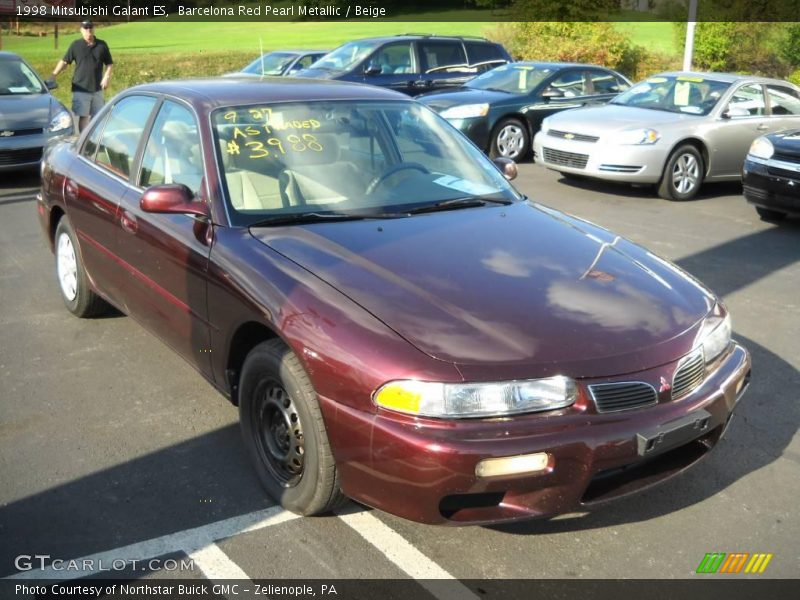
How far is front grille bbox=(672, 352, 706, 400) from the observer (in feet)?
11.0

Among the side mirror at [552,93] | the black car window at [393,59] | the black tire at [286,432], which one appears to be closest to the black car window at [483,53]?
the black car window at [393,59]

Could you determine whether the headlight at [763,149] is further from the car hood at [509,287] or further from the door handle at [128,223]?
the door handle at [128,223]

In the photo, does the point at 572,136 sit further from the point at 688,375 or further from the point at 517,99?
the point at 688,375

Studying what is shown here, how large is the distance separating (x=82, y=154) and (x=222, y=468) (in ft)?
8.56

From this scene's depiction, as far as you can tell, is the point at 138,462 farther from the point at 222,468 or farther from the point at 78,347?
the point at 78,347

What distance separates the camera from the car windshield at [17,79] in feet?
38.3

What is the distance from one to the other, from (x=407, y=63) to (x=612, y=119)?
580 centimetres

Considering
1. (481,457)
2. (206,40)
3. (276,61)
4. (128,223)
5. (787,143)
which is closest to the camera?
(481,457)

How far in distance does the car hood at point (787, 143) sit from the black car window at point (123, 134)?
20.5 ft

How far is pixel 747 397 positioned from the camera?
482cm

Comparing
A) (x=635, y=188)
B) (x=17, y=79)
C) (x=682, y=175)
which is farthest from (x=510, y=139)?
(x=17, y=79)

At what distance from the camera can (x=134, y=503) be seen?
372 centimetres

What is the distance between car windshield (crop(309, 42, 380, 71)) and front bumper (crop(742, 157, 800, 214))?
7.97 m

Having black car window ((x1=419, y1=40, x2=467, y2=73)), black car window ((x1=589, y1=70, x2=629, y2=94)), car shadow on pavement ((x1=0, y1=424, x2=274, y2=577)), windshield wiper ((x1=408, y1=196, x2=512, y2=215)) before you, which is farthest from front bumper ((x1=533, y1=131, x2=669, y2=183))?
car shadow on pavement ((x1=0, y1=424, x2=274, y2=577))
